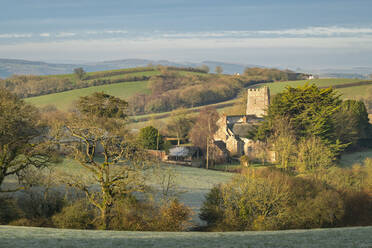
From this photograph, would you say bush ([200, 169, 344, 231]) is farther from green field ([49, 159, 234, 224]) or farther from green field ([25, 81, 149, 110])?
green field ([25, 81, 149, 110])

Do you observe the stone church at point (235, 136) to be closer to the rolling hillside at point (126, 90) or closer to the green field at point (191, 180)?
the green field at point (191, 180)

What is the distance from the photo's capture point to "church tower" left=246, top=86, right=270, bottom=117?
7862cm

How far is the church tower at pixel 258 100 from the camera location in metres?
78.6

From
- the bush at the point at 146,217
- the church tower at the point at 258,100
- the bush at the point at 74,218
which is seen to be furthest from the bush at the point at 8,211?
the church tower at the point at 258,100

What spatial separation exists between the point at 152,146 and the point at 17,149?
33384mm

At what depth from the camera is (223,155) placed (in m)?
55.8

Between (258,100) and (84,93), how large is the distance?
155 feet

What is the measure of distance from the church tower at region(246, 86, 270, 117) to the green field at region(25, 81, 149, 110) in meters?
37.5

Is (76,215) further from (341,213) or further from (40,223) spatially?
(341,213)

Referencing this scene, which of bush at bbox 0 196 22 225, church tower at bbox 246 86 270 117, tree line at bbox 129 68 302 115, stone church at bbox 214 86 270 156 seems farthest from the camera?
tree line at bbox 129 68 302 115

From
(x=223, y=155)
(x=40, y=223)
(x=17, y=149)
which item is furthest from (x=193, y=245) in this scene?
(x=223, y=155)

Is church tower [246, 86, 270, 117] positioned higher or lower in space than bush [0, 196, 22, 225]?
higher

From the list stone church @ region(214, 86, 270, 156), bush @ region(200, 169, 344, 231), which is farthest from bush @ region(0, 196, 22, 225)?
stone church @ region(214, 86, 270, 156)

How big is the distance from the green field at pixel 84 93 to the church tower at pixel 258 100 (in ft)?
123
